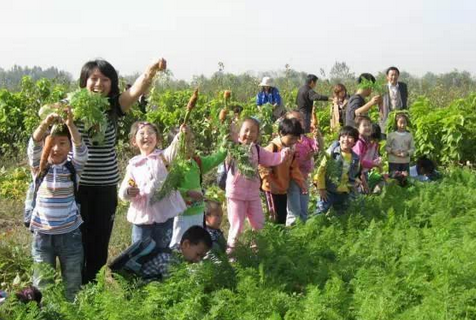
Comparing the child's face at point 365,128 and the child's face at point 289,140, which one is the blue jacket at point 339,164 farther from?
the child's face at point 289,140

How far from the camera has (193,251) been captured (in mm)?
5395

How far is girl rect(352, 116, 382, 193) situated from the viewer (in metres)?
8.72

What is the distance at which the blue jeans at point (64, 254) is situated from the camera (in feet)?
16.2

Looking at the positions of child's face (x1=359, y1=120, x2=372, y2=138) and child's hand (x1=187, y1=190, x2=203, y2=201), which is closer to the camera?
child's hand (x1=187, y1=190, x2=203, y2=201)

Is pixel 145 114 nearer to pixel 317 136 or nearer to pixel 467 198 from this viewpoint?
pixel 317 136

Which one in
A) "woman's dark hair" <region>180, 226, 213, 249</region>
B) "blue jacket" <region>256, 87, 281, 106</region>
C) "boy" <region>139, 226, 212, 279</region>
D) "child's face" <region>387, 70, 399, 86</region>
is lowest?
"boy" <region>139, 226, 212, 279</region>

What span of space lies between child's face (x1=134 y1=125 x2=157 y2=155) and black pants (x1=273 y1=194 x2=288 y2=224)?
2101 millimetres

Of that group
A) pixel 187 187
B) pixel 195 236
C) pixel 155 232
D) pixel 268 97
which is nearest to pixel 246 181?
A: pixel 187 187

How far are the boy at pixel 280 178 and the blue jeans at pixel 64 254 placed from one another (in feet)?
Answer: 8.84

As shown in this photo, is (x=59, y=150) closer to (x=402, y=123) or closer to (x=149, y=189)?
(x=149, y=189)

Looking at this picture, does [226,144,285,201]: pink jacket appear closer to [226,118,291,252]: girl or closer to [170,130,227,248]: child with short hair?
[226,118,291,252]: girl

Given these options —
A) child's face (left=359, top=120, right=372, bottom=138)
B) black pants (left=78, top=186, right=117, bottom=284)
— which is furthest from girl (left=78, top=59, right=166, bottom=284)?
child's face (left=359, top=120, right=372, bottom=138)

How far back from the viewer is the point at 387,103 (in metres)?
11.4

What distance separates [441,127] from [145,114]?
208 inches
